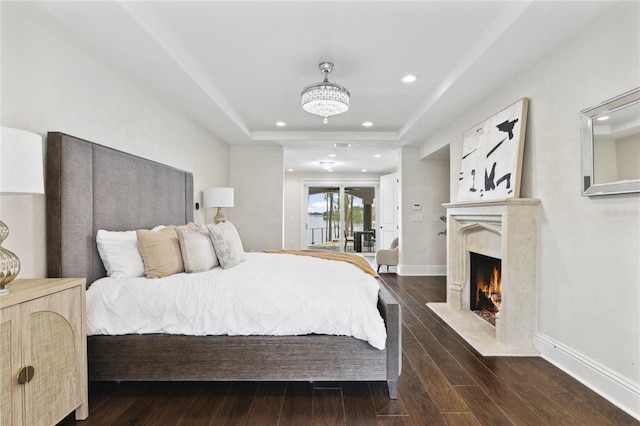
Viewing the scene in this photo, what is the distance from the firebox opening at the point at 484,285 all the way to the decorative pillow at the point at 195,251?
9.53 ft

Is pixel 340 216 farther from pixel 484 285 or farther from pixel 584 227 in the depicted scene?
pixel 584 227

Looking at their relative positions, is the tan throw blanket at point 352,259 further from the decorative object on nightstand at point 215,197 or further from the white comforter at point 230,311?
the decorative object on nightstand at point 215,197

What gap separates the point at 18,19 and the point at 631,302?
3.87m

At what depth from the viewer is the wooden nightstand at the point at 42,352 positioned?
1.36 metres

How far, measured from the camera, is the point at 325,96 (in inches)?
115

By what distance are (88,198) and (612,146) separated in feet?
11.2

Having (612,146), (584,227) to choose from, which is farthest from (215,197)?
(612,146)

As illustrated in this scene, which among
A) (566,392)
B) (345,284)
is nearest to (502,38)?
(345,284)

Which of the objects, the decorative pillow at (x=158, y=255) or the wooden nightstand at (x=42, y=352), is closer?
the wooden nightstand at (x=42, y=352)

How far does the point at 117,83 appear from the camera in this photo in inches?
109

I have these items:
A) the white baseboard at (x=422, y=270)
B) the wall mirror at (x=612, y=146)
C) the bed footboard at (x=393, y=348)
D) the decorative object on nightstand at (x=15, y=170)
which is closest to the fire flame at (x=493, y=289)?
the wall mirror at (x=612, y=146)

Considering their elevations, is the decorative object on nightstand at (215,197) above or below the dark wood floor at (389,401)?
above

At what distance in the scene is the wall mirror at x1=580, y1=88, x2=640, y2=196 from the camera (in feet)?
6.18

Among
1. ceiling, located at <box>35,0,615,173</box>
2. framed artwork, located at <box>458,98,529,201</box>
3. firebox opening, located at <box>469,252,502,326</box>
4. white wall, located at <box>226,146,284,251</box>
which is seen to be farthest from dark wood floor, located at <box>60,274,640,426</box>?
white wall, located at <box>226,146,284,251</box>
